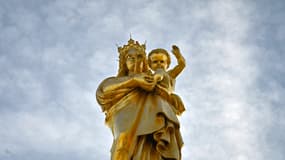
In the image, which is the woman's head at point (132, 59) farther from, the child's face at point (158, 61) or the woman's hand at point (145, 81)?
the woman's hand at point (145, 81)

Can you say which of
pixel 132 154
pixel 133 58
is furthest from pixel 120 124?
pixel 133 58

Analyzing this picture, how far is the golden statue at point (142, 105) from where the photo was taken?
40.8ft

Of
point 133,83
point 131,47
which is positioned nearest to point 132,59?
point 131,47

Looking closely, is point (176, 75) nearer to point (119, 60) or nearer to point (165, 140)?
point (119, 60)

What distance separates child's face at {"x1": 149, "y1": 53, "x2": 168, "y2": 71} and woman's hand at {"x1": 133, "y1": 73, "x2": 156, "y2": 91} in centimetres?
87

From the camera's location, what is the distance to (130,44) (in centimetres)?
1477

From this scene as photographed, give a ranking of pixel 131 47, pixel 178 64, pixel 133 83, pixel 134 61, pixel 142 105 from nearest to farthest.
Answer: pixel 142 105, pixel 133 83, pixel 134 61, pixel 178 64, pixel 131 47

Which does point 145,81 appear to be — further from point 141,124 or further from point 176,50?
point 176,50

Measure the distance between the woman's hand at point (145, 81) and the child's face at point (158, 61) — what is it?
A: 2.85ft

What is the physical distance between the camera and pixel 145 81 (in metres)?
13.5

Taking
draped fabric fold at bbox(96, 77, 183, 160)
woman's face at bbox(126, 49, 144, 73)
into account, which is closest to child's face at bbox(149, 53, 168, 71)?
woman's face at bbox(126, 49, 144, 73)

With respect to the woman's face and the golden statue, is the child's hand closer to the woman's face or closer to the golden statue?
the golden statue

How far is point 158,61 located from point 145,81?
1.12m

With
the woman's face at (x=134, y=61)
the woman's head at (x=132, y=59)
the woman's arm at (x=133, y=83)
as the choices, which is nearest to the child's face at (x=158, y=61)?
the woman's head at (x=132, y=59)
